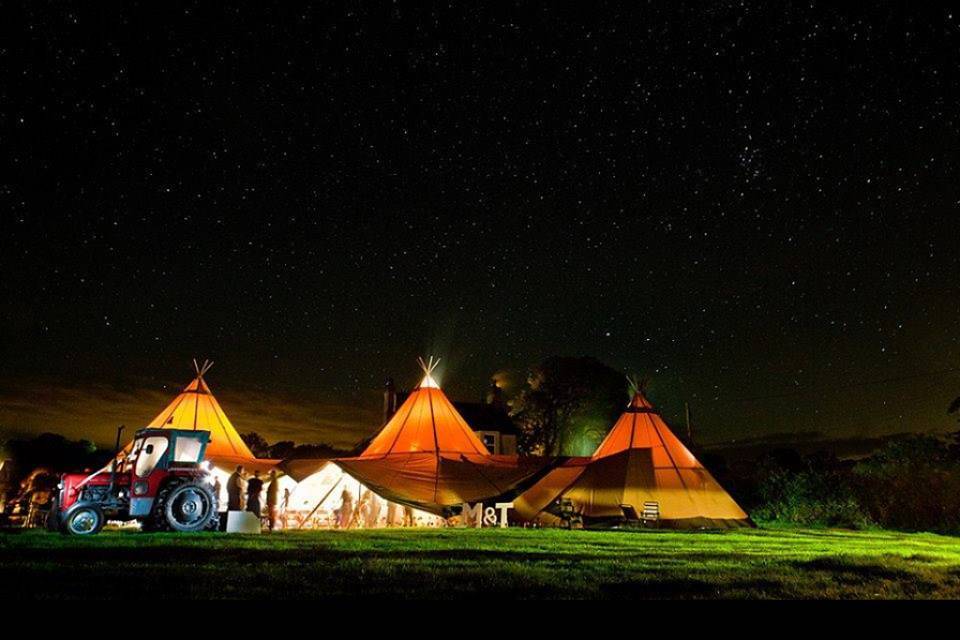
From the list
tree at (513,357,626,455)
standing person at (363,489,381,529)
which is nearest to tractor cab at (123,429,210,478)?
standing person at (363,489,381,529)

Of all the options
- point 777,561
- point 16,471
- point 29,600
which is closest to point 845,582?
point 777,561

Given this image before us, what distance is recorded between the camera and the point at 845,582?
6961 millimetres

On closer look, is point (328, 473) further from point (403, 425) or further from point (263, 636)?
point (263, 636)

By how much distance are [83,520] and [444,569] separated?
733 cm

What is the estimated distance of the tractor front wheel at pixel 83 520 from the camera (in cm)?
1159

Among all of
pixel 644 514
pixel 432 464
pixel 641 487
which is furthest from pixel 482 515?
pixel 641 487

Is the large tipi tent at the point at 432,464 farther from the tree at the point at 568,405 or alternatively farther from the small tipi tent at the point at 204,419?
the tree at the point at 568,405

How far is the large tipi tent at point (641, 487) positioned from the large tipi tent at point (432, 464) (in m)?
1.01

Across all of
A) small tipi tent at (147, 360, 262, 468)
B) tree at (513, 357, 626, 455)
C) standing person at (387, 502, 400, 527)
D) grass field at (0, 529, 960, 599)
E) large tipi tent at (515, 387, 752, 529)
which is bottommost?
grass field at (0, 529, 960, 599)

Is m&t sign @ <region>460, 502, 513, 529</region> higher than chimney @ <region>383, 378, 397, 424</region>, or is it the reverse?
chimney @ <region>383, 378, 397, 424</region>

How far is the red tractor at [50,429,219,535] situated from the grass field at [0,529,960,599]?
0.90 metres

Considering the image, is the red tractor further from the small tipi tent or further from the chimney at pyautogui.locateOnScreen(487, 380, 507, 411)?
the chimney at pyautogui.locateOnScreen(487, 380, 507, 411)

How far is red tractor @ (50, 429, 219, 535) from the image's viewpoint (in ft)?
39.0

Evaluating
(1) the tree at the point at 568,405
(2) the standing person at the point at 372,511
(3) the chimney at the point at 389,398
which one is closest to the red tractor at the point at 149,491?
(2) the standing person at the point at 372,511
